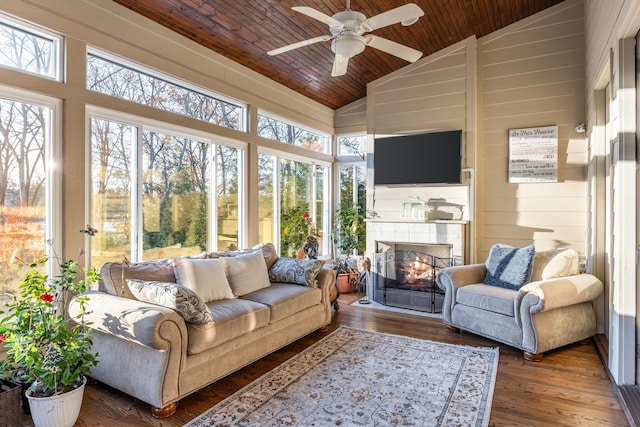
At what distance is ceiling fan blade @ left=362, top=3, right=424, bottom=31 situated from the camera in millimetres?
2472

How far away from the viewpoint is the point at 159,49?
12.5 ft

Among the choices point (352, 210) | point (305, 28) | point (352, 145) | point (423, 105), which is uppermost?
point (305, 28)

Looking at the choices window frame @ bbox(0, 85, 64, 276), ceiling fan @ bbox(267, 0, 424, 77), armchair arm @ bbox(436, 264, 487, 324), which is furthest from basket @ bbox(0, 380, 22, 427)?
armchair arm @ bbox(436, 264, 487, 324)

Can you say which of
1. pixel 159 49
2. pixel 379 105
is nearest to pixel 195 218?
pixel 159 49

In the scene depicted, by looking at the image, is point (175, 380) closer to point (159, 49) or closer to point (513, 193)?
point (159, 49)

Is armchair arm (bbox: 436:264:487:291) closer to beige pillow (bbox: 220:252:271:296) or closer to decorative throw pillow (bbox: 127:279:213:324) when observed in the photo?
beige pillow (bbox: 220:252:271:296)

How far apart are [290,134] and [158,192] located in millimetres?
2505

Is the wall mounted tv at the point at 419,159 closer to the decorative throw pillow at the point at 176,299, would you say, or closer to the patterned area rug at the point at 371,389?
the patterned area rug at the point at 371,389

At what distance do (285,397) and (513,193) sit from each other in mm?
3849

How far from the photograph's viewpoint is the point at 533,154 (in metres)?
4.86

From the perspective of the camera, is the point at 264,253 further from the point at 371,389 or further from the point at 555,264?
the point at 555,264

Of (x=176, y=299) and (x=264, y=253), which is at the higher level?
(x=264, y=253)

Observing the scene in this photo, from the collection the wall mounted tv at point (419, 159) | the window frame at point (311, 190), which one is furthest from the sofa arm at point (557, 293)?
the window frame at point (311, 190)

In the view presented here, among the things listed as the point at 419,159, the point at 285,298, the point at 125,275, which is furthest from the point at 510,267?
the point at 125,275
